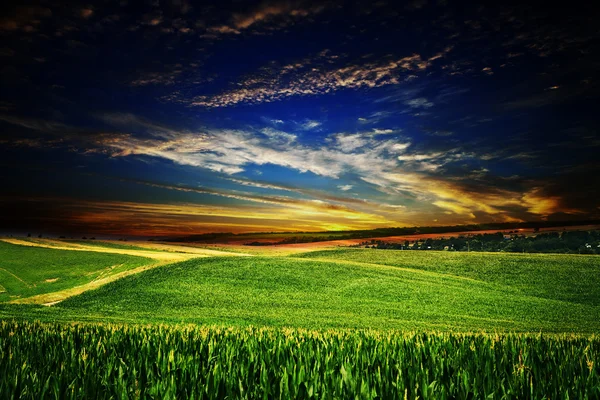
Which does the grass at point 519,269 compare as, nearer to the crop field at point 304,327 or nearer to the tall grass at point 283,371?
the crop field at point 304,327

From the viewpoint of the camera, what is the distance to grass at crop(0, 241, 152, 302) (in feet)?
143

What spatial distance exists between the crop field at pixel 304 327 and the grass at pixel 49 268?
312mm

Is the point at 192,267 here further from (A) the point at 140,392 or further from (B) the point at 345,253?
(A) the point at 140,392

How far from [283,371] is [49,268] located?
5275 cm

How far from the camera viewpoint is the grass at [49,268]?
43.6 metres

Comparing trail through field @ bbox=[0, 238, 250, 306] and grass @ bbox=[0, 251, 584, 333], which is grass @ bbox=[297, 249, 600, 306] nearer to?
grass @ bbox=[0, 251, 584, 333]

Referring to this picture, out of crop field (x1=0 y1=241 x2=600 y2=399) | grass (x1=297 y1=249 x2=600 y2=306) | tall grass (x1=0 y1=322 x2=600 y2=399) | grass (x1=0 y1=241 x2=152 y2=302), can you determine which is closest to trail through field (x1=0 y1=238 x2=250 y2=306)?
crop field (x1=0 y1=241 x2=600 y2=399)

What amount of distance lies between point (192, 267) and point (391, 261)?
30.5 m

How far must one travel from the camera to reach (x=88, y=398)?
501cm

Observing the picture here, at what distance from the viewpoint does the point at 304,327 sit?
81.0ft

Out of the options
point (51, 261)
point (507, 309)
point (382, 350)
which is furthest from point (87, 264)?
point (382, 350)

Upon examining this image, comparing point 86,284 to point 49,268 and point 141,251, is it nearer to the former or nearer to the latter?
point 49,268

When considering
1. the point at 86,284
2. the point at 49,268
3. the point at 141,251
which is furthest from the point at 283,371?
the point at 141,251

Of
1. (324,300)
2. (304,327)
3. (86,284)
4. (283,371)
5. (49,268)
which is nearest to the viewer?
(283,371)
